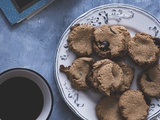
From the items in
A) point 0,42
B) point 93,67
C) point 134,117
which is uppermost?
point 0,42

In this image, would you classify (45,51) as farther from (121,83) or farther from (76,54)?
(121,83)

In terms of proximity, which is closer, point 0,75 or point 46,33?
point 0,75

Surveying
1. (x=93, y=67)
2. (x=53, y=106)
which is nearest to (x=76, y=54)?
(x=93, y=67)

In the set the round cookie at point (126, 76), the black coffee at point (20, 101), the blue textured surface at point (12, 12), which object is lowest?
the round cookie at point (126, 76)

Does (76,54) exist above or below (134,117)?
above

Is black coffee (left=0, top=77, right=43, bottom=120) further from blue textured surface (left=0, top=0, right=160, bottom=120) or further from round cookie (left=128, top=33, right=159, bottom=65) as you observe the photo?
round cookie (left=128, top=33, right=159, bottom=65)

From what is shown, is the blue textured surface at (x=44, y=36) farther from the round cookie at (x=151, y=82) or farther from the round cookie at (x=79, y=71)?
the round cookie at (x=151, y=82)

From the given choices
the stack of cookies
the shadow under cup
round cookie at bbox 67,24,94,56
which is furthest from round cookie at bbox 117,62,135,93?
the shadow under cup

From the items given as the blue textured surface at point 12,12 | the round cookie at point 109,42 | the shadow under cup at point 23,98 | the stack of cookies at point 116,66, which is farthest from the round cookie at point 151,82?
the blue textured surface at point 12,12
